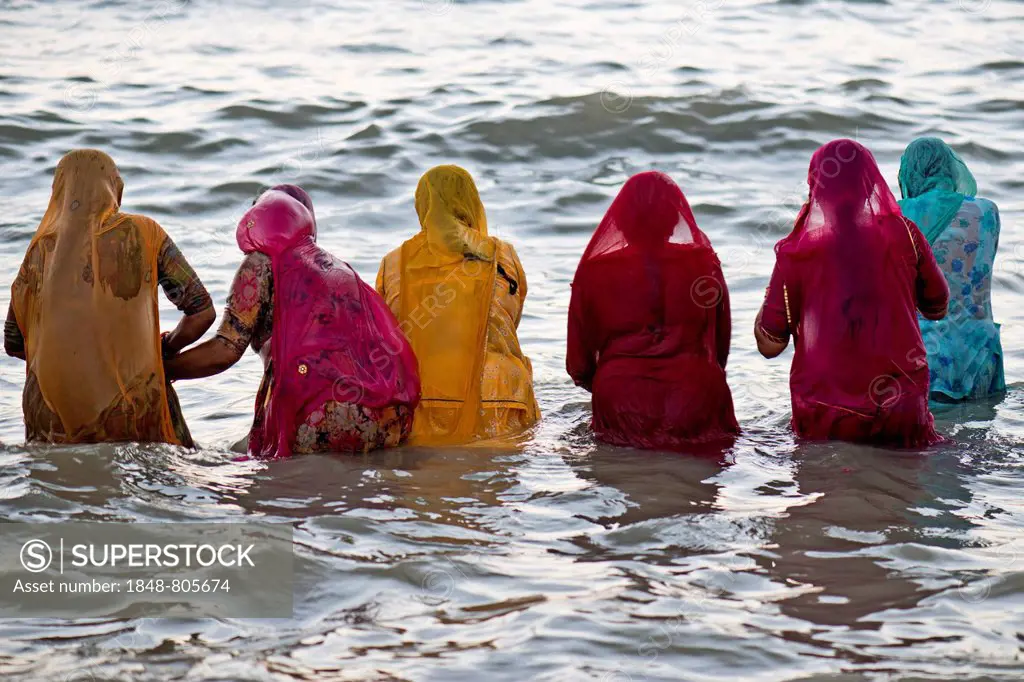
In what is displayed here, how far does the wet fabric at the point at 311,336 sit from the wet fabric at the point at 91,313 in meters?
0.37

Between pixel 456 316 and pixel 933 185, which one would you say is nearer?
pixel 456 316

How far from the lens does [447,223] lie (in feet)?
17.7

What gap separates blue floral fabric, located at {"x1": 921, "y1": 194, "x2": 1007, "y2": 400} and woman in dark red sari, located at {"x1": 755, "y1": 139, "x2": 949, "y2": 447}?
76 centimetres

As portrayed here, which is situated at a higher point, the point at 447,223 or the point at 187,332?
the point at 447,223

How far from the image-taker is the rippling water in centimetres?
353

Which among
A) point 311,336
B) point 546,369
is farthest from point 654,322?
point 546,369

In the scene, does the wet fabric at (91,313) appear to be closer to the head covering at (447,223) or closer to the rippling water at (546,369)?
the rippling water at (546,369)

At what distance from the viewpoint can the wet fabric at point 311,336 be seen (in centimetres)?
500

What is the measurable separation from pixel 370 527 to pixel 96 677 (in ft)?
3.84

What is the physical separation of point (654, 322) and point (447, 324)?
833 millimetres

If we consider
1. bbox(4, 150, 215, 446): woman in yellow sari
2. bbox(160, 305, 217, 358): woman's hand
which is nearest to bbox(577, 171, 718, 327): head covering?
bbox(160, 305, 217, 358): woman's hand

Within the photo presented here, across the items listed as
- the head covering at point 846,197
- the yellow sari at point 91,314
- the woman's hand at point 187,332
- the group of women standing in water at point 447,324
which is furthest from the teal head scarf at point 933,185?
the yellow sari at point 91,314

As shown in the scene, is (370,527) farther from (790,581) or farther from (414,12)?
(414,12)

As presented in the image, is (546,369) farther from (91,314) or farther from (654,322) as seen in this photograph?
(91,314)
